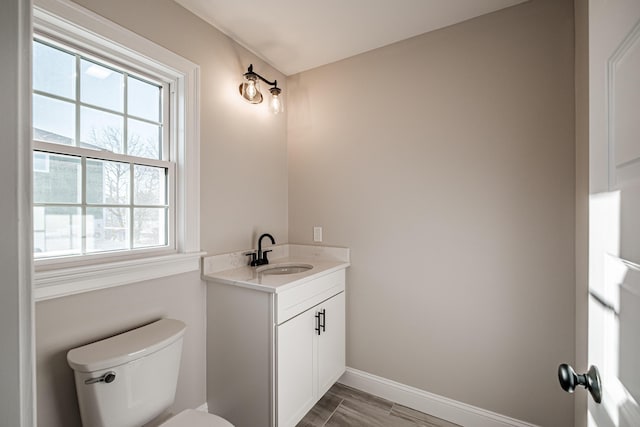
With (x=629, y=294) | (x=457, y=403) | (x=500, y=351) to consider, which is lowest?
(x=457, y=403)

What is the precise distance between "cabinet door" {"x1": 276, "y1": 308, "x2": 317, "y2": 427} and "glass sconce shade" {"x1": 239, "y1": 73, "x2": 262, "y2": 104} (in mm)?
1514

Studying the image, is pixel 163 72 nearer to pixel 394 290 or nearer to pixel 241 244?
pixel 241 244

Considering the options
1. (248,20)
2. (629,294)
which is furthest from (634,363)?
(248,20)

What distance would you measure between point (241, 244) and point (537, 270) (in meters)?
1.87

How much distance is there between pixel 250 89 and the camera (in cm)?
192

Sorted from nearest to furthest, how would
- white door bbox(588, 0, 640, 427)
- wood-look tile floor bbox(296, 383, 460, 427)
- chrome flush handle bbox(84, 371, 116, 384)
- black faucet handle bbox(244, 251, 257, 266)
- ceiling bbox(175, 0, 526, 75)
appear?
1. white door bbox(588, 0, 640, 427)
2. chrome flush handle bbox(84, 371, 116, 384)
3. ceiling bbox(175, 0, 526, 75)
4. wood-look tile floor bbox(296, 383, 460, 427)
5. black faucet handle bbox(244, 251, 257, 266)

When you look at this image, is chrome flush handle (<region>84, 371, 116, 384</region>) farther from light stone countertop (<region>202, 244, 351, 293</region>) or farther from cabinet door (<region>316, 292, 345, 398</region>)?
cabinet door (<region>316, 292, 345, 398</region>)

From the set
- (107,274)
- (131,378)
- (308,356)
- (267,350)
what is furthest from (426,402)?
(107,274)

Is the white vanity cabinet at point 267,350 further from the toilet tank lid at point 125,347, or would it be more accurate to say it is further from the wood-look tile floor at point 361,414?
the toilet tank lid at point 125,347

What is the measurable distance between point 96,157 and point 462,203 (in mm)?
2056

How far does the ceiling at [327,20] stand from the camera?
162 cm

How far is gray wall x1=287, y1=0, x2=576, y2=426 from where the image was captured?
151cm

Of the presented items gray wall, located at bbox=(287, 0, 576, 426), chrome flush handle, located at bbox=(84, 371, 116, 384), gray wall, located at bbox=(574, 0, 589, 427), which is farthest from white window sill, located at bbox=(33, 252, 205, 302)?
gray wall, located at bbox=(574, 0, 589, 427)

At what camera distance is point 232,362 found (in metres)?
1.62
